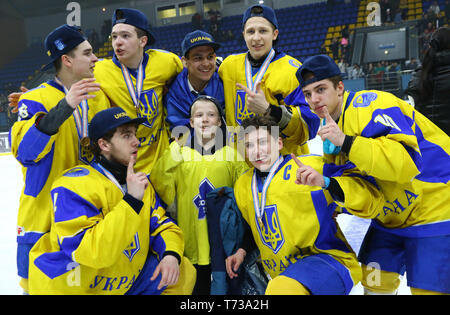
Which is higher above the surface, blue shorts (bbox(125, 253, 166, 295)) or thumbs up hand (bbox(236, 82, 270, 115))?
thumbs up hand (bbox(236, 82, 270, 115))

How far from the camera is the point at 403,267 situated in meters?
2.19

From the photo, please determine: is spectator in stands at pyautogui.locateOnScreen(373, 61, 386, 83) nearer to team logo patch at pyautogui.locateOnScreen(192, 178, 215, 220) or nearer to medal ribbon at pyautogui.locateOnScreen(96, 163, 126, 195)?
team logo patch at pyautogui.locateOnScreen(192, 178, 215, 220)

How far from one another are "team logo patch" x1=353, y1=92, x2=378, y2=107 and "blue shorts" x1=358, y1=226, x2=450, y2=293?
2.27 ft

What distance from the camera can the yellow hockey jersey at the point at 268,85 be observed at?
8.37 ft

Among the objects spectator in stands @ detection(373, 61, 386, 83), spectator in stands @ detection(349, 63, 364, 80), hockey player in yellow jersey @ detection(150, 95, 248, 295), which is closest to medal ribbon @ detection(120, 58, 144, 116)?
hockey player in yellow jersey @ detection(150, 95, 248, 295)

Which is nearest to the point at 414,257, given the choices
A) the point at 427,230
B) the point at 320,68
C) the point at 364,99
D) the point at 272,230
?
the point at 427,230

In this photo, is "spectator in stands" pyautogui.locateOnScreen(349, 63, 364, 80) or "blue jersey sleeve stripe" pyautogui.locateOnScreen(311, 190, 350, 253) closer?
"blue jersey sleeve stripe" pyautogui.locateOnScreen(311, 190, 350, 253)

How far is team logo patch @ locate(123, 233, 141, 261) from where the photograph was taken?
1929 mm

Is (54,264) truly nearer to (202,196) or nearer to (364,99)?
(202,196)

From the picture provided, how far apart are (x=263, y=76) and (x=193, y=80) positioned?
1.49 feet

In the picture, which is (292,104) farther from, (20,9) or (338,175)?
(20,9)

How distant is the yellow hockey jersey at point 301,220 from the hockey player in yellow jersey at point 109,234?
482 mm

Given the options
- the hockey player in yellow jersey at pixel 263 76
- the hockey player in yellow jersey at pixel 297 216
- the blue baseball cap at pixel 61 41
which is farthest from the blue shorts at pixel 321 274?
the blue baseball cap at pixel 61 41
